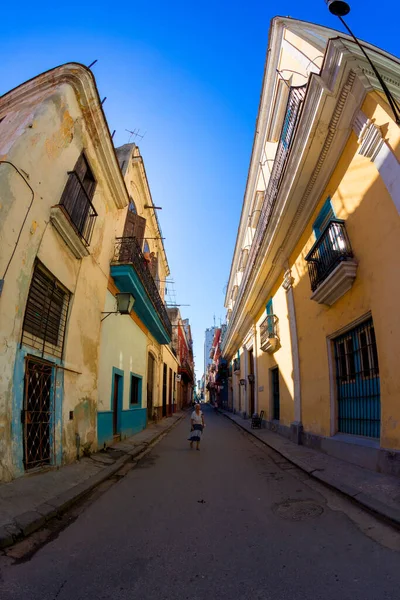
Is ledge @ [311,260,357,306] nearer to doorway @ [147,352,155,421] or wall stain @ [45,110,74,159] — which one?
wall stain @ [45,110,74,159]

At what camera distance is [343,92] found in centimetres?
633

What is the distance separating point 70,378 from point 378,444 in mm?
5750

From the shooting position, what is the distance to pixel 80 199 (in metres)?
7.18

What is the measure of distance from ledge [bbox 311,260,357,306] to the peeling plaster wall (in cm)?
525

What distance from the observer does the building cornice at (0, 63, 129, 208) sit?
6770 millimetres

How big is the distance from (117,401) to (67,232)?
19.0ft

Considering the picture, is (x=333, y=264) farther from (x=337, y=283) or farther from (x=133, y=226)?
(x=133, y=226)

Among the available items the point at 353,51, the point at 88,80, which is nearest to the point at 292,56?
the point at 353,51

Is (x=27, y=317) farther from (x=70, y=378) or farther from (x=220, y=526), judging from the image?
(x=220, y=526)

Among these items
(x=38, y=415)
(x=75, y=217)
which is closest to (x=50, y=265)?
(x=75, y=217)

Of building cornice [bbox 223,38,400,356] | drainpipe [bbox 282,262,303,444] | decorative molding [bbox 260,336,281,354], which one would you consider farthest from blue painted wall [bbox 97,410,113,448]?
building cornice [bbox 223,38,400,356]

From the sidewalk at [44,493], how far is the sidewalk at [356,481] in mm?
3617

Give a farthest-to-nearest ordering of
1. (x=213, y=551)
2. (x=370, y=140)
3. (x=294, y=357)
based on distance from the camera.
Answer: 1. (x=294, y=357)
2. (x=370, y=140)
3. (x=213, y=551)

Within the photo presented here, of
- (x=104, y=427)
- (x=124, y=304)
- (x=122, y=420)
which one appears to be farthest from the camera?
(x=122, y=420)
